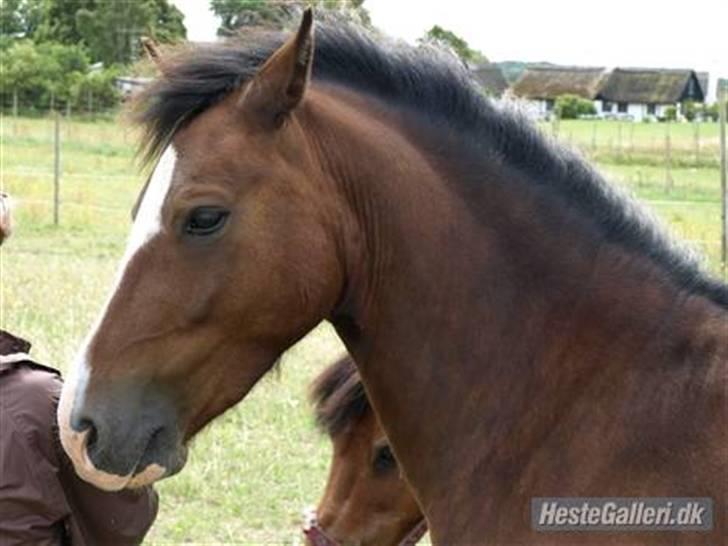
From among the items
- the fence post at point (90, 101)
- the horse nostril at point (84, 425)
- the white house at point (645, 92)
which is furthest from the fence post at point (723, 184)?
the white house at point (645, 92)

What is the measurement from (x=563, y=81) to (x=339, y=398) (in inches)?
2233

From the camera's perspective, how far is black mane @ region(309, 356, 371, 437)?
142 inches

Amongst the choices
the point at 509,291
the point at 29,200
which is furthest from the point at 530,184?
the point at 29,200

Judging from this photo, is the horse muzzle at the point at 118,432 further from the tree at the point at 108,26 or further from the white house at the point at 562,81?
the white house at the point at 562,81

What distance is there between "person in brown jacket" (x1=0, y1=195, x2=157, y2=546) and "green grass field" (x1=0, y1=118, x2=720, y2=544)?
13.8 inches

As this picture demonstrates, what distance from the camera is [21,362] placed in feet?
9.32

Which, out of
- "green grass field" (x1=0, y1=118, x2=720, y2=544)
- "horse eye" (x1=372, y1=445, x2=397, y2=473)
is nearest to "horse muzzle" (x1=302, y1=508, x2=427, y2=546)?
"horse eye" (x1=372, y1=445, x2=397, y2=473)

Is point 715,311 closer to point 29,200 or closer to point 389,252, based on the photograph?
point 389,252

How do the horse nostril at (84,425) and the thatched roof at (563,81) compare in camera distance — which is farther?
the thatched roof at (563,81)

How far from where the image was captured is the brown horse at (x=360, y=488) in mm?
3582

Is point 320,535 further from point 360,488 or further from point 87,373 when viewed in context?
point 87,373

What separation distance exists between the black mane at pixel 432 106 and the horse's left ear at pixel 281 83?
98 millimetres

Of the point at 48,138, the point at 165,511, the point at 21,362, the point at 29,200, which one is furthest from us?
the point at 48,138

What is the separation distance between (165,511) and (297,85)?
3.99 m
